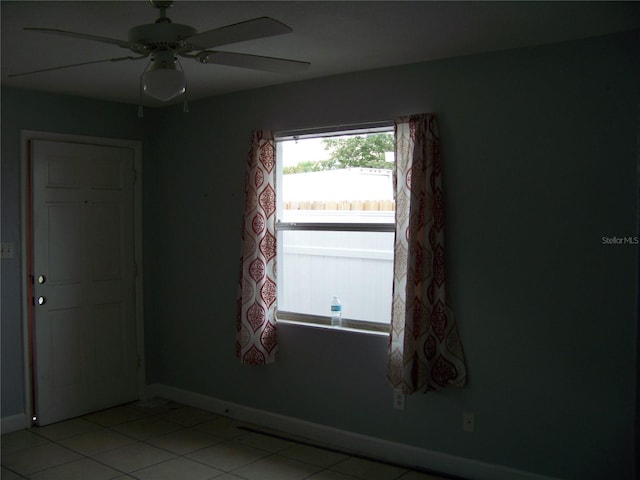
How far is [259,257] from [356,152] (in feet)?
3.16

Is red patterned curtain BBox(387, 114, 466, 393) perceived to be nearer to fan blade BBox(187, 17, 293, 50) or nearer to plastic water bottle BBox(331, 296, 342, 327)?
plastic water bottle BBox(331, 296, 342, 327)

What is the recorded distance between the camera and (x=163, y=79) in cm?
225

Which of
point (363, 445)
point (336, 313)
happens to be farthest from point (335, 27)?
point (363, 445)

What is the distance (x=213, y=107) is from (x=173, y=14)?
195cm

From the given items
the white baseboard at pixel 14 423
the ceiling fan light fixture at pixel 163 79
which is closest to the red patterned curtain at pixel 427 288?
the ceiling fan light fixture at pixel 163 79

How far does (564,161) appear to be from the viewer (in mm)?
3100

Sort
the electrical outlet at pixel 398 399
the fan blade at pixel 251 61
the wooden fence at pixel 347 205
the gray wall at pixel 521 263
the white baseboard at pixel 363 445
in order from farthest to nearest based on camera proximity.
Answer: the wooden fence at pixel 347 205, the electrical outlet at pixel 398 399, the white baseboard at pixel 363 445, the gray wall at pixel 521 263, the fan blade at pixel 251 61

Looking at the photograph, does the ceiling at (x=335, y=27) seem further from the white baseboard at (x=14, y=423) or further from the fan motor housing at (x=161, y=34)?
the white baseboard at (x=14, y=423)

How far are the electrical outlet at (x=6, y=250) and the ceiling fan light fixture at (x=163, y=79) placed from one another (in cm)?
247

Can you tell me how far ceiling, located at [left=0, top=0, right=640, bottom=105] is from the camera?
2.56m

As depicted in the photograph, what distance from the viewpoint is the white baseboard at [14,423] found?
13.7 feet

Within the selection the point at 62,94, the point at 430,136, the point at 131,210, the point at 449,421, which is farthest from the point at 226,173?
the point at 449,421

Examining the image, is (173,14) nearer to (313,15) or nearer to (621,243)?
(313,15)

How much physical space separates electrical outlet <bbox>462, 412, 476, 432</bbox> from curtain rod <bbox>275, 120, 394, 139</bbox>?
1.75 meters
